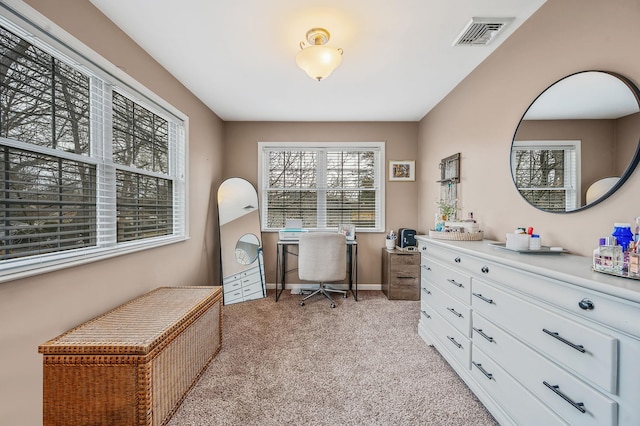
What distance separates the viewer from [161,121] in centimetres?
261

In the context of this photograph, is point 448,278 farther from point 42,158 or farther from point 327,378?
point 42,158

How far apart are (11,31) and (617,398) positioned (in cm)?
298

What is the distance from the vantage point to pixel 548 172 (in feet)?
5.55

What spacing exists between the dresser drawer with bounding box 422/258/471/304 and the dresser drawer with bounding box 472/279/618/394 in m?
0.22

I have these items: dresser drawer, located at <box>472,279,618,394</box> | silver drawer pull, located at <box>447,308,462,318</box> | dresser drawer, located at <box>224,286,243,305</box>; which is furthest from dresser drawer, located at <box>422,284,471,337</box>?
dresser drawer, located at <box>224,286,243,305</box>

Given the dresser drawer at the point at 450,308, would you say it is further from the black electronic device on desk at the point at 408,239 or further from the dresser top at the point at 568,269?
the black electronic device on desk at the point at 408,239

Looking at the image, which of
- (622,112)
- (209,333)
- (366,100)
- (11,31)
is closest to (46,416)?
(209,333)

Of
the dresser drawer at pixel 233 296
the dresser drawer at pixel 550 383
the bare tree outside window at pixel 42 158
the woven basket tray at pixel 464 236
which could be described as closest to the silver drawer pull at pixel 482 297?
the dresser drawer at pixel 550 383

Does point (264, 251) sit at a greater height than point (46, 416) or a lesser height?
greater

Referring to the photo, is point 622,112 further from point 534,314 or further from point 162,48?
point 162,48

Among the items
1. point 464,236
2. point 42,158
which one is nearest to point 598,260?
point 464,236

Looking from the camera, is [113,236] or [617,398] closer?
[617,398]

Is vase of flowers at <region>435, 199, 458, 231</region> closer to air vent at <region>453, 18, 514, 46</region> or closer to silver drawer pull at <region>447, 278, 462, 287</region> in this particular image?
silver drawer pull at <region>447, 278, 462, 287</region>

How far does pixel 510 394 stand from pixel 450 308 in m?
0.66
